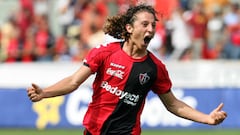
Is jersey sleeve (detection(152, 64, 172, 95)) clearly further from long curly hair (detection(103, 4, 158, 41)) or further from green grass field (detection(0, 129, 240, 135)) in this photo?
green grass field (detection(0, 129, 240, 135))

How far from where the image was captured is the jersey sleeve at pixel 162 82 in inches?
307

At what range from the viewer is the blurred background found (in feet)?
50.5

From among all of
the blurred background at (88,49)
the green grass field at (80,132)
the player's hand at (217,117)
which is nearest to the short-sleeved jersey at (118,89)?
the player's hand at (217,117)

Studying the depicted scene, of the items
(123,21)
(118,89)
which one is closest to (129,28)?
(123,21)

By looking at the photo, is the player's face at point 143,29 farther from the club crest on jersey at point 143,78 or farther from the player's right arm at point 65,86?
the player's right arm at point 65,86

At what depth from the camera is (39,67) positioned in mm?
15570

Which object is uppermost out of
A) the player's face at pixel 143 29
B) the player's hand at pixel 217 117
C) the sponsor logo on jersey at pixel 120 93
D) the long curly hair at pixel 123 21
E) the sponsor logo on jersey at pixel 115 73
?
the long curly hair at pixel 123 21

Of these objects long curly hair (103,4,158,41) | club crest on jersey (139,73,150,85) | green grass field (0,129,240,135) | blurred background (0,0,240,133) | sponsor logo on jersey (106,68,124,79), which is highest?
blurred background (0,0,240,133)

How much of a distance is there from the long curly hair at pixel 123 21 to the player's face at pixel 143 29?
0.06m

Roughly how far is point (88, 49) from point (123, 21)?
9.32 metres

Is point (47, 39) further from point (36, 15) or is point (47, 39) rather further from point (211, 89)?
point (211, 89)

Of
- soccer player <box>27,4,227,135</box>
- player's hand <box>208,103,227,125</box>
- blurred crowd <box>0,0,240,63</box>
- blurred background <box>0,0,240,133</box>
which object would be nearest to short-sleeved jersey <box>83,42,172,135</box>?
soccer player <box>27,4,227,135</box>

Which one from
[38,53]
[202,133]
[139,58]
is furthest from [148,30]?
[38,53]

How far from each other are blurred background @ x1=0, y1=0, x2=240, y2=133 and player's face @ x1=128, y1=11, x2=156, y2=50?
7762 millimetres
